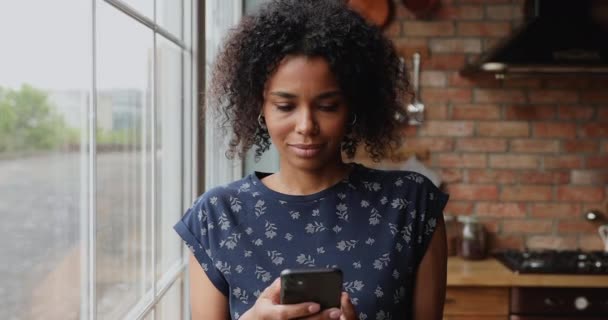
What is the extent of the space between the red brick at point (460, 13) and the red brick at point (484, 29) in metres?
0.03

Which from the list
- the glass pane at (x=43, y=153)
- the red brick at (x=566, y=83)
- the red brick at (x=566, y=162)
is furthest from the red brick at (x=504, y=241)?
the glass pane at (x=43, y=153)

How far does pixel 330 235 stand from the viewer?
983mm

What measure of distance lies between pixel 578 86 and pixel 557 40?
417 mm

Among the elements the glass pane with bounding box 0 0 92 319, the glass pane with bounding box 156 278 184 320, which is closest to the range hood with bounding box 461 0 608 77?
the glass pane with bounding box 156 278 184 320

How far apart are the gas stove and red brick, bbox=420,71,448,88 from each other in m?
0.79

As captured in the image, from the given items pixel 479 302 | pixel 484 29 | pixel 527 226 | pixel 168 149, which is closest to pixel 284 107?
pixel 168 149

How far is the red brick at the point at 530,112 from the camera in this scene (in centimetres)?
290

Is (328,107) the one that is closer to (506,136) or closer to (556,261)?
(556,261)

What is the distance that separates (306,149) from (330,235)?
0.47 feet

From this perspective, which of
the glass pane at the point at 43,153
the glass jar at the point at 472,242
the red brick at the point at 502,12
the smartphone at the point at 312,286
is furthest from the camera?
the red brick at the point at 502,12

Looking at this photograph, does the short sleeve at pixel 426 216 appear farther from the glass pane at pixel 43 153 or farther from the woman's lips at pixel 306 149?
the glass pane at pixel 43 153

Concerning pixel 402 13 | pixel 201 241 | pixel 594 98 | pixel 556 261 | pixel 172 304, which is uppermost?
pixel 402 13

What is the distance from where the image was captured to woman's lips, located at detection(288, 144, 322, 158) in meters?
0.93

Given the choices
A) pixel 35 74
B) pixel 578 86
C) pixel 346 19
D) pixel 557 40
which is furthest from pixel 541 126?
pixel 35 74
